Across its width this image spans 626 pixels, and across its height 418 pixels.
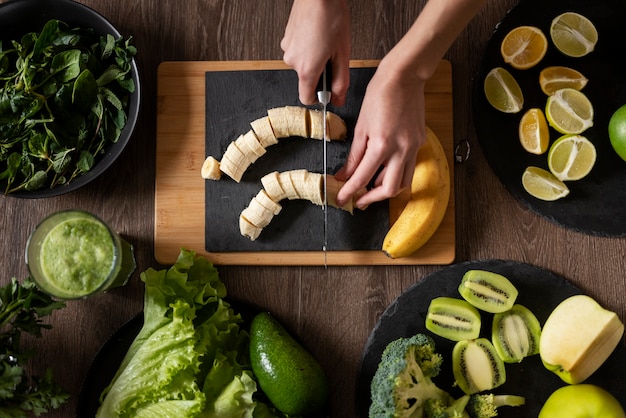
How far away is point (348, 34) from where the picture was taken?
1.55 m

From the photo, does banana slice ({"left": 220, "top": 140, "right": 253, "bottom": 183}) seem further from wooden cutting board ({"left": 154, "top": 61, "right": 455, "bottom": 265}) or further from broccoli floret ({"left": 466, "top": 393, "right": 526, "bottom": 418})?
broccoli floret ({"left": 466, "top": 393, "right": 526, "bottom": 418})

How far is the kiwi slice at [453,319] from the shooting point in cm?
160

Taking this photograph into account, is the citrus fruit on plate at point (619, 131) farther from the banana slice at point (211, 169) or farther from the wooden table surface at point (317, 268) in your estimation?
the banana slice at point (211, 169)

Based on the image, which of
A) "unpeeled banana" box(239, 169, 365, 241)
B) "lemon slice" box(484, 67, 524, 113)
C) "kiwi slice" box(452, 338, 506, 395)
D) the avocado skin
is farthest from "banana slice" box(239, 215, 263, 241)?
"lemon slice" box(484, 67, 524, 113)

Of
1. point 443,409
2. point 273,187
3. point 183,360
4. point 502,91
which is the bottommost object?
point 443,409

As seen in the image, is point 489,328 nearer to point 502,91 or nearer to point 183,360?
point 502,91

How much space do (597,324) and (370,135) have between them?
2.23 feet

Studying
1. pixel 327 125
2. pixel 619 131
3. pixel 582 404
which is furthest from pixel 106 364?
pixel 619 131

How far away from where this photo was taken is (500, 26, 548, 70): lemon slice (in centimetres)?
165

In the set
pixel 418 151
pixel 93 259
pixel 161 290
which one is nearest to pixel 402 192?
pixel 418 151

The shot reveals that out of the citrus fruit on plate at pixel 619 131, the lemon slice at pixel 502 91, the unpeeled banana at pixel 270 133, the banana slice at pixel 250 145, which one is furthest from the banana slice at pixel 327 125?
the citrus fruit on plate at pixel 619 131

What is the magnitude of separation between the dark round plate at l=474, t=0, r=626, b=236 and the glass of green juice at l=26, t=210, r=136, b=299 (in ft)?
3.02

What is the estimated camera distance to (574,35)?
166 cm

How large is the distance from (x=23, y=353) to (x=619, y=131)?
1.47 metres
